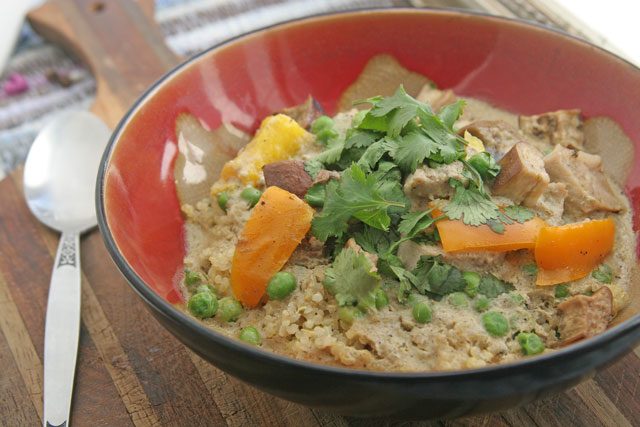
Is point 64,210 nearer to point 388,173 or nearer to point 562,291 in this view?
point 388,173

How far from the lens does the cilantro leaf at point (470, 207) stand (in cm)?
247

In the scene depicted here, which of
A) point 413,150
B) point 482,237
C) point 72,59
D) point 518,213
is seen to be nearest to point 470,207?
point 482,237

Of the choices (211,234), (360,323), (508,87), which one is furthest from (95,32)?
(360,323)

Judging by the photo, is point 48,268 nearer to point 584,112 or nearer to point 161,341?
point 161,341

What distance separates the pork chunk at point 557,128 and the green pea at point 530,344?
1261 millimetres

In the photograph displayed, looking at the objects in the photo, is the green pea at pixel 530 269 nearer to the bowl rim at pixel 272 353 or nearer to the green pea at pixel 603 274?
the green pea at pixel 603 274

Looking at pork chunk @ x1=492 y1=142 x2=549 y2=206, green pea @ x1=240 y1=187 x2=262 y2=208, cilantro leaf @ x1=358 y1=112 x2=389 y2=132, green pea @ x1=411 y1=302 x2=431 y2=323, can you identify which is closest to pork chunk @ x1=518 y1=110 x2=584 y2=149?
pork chunk @ x1=492 y1=142 x2=549 y2=206

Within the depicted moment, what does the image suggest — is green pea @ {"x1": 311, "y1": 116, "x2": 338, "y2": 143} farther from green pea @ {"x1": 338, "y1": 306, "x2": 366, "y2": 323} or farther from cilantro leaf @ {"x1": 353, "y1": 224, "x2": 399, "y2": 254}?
green pea @ {"x1": 338, "y1": 306, "x2": 366, "y2": 323}

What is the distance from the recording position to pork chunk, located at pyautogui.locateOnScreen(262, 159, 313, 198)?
2723 millimetres

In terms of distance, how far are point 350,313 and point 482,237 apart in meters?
0.63

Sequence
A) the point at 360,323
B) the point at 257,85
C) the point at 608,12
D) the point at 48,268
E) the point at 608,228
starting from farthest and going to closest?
the point at 608,12 < the point at 257,85 < the point at 48,268 < the point at 608,228 < the point at 360,323

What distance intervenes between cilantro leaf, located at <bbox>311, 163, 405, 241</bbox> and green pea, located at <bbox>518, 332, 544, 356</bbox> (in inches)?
26.7

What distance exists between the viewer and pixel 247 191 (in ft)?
9.56

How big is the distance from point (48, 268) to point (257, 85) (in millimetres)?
1536
